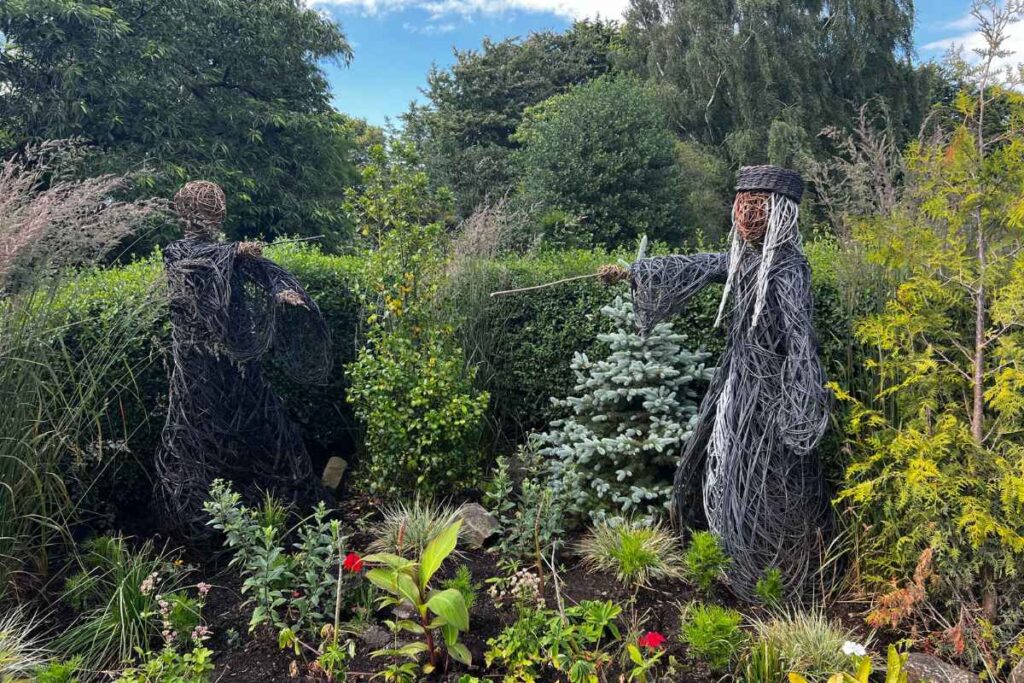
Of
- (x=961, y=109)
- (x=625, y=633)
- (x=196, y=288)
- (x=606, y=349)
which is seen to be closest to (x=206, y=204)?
(x=196, y=288)

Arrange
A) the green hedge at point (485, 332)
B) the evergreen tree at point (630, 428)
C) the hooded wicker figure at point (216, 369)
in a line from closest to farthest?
the hooded wicker figure at point (216, 369)
the evergreen tree at point (630, 428)
the green hedge at point (485, 332)

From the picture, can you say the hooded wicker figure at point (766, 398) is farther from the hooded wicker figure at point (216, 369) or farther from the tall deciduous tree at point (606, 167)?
the tall deciduous tree at point (606, 167)

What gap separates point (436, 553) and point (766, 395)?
1.60 metres

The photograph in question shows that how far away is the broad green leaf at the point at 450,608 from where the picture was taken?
2602mm

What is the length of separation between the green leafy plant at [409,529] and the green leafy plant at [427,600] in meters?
0.60

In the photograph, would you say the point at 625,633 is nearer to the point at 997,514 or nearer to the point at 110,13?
the point at 997,514

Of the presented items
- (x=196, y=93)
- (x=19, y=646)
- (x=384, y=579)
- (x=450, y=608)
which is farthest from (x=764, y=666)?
(x=196, y=93)

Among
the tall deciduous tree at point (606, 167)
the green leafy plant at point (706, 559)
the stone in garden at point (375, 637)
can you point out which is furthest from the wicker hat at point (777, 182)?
the tall deciduous tree at point (606, 167)

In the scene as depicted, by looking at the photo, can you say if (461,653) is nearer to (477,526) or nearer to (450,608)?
(450,608)

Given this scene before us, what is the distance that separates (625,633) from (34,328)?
2.96 meters

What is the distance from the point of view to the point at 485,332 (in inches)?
199

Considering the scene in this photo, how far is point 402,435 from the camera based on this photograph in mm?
4371

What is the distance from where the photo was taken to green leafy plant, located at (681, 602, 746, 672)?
2643 mm

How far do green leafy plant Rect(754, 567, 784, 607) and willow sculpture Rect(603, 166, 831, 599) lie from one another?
4.2 inches
